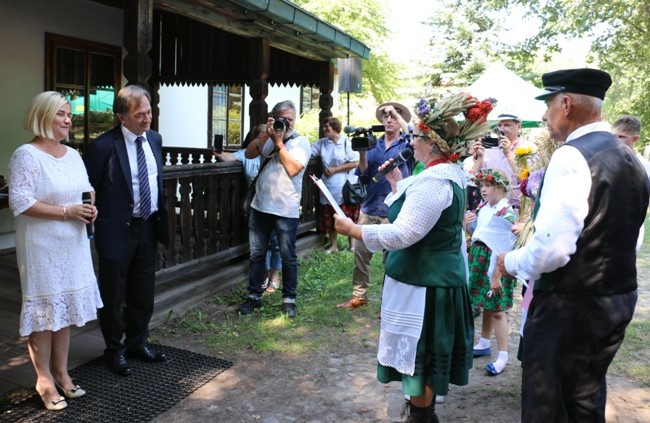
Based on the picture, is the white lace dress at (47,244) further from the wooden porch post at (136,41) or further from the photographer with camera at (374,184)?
the photographer with camera at (374,184)

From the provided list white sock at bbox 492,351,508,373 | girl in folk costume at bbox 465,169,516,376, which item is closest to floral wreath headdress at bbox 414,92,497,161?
girl in folk costume at bbox 465,169,516,376

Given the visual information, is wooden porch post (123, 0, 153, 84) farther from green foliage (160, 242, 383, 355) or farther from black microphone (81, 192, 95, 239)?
green foliage (160, 242, 383, 355)

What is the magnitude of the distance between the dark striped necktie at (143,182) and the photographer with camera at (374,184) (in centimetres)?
224

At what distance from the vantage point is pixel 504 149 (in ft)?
15.4

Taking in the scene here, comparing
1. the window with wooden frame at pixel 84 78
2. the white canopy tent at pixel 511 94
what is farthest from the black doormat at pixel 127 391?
the white canopy tent at pixel 511 94

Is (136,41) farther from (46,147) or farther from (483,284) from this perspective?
(483,284)

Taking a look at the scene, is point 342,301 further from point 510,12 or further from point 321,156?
point 510,12

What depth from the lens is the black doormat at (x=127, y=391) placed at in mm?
3441

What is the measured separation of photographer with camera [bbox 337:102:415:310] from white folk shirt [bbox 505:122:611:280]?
10.7 feet

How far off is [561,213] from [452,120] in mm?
889

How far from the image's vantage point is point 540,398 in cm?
235

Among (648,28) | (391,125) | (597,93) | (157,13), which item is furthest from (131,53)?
(648,28)

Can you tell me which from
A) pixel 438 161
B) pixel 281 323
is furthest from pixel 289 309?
Result: pixel 438 161

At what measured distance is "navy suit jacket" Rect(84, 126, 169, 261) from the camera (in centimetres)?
388
